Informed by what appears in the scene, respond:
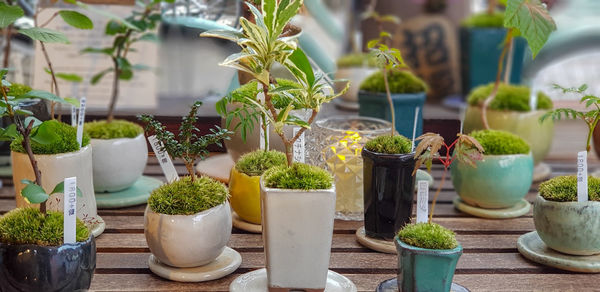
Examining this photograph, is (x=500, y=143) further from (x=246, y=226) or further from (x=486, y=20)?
(x=486, y=20)

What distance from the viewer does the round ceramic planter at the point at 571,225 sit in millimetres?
1422

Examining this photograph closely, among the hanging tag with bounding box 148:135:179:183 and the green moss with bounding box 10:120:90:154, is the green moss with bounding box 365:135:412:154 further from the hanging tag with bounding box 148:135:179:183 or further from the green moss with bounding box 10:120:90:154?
the green moss with bounding box 10:120:90:154

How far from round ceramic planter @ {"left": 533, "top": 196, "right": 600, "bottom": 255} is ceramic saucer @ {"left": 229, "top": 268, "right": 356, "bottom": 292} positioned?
47cm

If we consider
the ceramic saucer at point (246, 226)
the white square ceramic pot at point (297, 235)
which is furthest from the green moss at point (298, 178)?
the ceramic saucer at point (246, 226)

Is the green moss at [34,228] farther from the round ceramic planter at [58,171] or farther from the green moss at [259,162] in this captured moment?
the green moss at [259,162]

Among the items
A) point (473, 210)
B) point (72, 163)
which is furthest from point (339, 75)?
point (72, 163)

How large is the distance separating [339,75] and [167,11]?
31.0 inches

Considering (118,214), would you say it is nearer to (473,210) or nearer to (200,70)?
(473,210)

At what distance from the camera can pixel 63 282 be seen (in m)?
1.19

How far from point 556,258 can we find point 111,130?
1.17 meters

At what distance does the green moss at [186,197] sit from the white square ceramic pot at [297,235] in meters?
0.16

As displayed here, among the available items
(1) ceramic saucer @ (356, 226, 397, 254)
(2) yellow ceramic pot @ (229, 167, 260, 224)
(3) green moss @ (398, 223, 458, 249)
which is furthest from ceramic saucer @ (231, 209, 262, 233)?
(3) green moss @ (398, 223, 458, 249)

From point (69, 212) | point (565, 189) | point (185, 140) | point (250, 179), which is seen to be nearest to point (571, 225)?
point (565, 189)

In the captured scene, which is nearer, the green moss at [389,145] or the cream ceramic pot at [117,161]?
the green moss at [389,145]
